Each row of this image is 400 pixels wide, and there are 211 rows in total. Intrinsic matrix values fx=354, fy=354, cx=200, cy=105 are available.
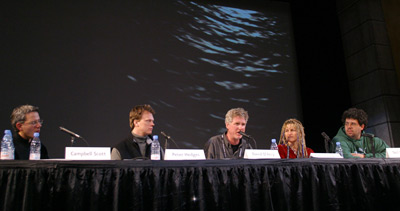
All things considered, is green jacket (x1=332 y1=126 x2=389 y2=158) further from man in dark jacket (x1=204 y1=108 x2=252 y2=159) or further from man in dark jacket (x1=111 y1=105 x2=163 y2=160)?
man in dark jacket (x1=111 y1=105 x2=163 y2=160)

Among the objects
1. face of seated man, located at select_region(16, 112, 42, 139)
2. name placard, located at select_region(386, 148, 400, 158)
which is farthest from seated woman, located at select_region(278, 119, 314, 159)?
face of seated man, located at select_region(16, 112, 42, 139)

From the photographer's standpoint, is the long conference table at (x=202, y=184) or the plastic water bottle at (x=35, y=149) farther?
the plastic water bottle at (x=35, y=149)

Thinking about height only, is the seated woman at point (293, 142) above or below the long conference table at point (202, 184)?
above

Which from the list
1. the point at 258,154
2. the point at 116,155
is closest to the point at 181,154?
A: the point at 258,154

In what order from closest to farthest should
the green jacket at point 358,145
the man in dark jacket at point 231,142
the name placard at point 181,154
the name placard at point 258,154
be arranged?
the name placard at point 181,154 → the name placard at point 258,154 → the man in dark jacket at point 231,142 → the green jacket at point 358,145

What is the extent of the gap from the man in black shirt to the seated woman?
2.01 metres

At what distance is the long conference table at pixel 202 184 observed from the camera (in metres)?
1.70

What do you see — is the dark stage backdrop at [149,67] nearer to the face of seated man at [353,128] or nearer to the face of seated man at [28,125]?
the face of seated man at [28,125]

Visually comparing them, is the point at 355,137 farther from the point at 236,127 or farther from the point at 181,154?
the point at 181,154

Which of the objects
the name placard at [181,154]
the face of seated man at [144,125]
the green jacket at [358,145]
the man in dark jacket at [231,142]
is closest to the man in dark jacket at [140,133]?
the face of seated man at [144,125]

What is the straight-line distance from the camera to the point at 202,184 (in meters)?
1.91

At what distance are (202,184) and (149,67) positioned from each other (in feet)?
9.04

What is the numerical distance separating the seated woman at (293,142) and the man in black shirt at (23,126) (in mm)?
2006

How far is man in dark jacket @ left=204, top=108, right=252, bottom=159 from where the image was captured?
Result: 2.99 m
